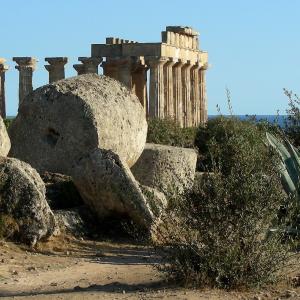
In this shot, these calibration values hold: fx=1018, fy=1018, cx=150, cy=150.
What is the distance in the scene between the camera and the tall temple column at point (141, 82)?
47562 mm

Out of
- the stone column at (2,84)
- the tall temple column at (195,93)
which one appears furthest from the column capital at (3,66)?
the tall temple column at (195,93)

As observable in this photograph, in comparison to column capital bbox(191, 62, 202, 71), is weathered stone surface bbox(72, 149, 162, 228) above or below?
below

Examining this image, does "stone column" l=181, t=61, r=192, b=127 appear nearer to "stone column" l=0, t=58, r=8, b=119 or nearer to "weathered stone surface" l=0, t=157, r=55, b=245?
"stone column" l=0, t=58, r=8, b=119

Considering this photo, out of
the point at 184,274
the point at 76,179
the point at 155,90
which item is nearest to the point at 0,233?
the point at 76,179

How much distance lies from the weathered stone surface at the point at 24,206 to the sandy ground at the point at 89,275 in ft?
0.59

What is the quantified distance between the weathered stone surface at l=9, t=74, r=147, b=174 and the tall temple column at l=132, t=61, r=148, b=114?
32314 millimetres

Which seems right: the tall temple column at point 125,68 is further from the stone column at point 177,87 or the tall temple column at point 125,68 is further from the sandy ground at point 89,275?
the sandy ground at point 89,275

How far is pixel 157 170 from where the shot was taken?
49.8 ft

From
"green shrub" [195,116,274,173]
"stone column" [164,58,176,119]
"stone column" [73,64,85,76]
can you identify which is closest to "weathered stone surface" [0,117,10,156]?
"green shrub" [195,116,274,173]

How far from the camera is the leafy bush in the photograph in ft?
30.5

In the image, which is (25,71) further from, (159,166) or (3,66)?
(159,166)

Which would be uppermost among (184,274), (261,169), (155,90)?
(155,90)

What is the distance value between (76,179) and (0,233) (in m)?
1.50

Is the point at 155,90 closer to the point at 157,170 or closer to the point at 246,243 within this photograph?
the point at 157,170
